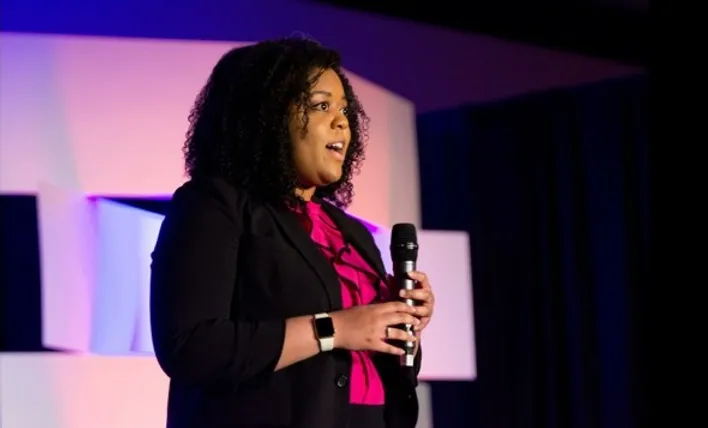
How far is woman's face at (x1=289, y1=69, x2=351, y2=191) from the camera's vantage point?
1514 millimetres

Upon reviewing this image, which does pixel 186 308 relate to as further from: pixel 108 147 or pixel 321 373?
pixel 108 147

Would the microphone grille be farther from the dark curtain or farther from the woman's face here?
the dark curtain

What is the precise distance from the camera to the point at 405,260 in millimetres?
1477

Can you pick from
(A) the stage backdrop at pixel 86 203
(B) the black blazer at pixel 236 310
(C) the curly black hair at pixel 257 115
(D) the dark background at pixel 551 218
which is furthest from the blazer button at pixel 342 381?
(D) the dark background at pixel 551 218

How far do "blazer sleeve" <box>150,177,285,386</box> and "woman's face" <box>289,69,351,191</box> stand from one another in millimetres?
201

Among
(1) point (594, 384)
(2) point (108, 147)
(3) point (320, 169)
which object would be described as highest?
(2) point (108, 147)

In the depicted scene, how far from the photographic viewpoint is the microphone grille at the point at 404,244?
1.49 metres

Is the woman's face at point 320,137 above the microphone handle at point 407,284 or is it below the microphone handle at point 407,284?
above

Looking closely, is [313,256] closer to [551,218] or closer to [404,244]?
[404,244]

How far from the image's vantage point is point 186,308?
1307 mm

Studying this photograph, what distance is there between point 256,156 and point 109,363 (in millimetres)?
1251

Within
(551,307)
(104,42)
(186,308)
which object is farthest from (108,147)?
(551,307)

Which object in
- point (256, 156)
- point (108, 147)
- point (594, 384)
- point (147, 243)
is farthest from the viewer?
point (594, 384)

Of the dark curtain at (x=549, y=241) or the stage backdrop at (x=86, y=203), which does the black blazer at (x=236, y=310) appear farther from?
the dark curtain at (x=549, y=241)
